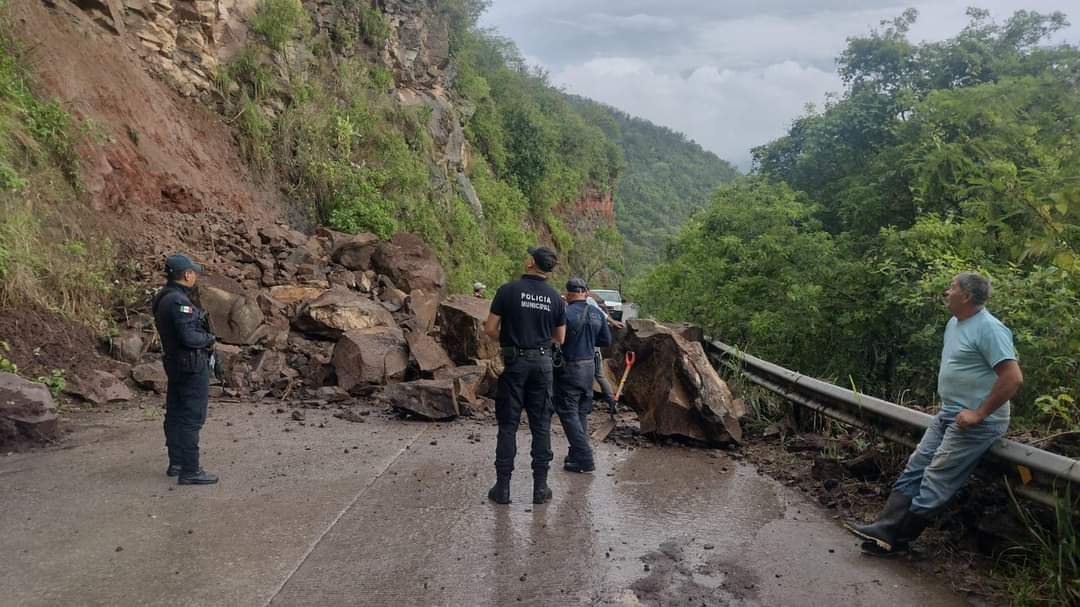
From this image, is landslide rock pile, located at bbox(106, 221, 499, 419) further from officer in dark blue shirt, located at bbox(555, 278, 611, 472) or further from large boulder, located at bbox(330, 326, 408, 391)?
officer in dark blue shirt, located at bbox(555, 278, 611, 472)

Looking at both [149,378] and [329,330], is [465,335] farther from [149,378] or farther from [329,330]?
[149,378]

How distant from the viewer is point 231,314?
10.1 m

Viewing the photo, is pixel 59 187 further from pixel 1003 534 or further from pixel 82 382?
pixel 1003 534

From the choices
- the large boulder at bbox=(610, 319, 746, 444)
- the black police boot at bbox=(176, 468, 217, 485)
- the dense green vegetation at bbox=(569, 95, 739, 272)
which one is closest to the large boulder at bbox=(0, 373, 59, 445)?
the black police boot at bbox=(176, 468, 217, 485)

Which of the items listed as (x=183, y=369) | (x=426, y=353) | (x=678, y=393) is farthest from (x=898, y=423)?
(x=426, y=353)

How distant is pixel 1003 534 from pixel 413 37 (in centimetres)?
2605

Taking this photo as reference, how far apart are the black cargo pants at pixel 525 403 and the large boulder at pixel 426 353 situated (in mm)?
4425

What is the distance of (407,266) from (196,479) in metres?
8.55

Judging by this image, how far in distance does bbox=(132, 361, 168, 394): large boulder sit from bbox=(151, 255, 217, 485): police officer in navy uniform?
3485 millimetres

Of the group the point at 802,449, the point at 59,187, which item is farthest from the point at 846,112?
the point at 59,187

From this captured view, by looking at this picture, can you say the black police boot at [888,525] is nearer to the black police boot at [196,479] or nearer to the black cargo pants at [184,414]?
the black police boot at [196,479]

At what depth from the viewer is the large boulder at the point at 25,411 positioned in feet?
20.7

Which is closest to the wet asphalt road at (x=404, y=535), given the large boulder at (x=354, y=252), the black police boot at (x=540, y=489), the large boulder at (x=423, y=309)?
the black police boot at (x=540, y=489)

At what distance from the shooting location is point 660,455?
275 inches
